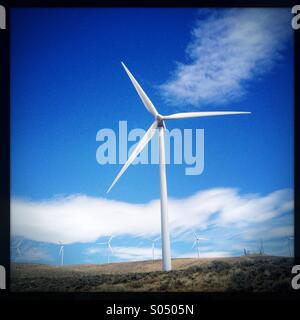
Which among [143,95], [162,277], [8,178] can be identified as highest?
[143,95]

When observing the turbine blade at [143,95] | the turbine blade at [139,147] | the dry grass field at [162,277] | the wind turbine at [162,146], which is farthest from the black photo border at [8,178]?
the turbine blade at [139,147]

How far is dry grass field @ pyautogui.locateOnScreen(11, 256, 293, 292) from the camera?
5523mm

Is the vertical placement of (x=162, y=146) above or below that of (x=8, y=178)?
above

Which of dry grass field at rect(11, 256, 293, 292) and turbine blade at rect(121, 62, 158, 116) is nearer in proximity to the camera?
dry grass field at rect(11, 256, 293, 292)

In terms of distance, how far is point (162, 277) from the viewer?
5668 millimetres

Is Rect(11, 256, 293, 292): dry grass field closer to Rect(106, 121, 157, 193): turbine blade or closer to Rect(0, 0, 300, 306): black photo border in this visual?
Rect(0, 0, 300, 306): black photo border

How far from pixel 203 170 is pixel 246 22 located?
5.62 feet

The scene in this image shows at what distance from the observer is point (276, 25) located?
552cm

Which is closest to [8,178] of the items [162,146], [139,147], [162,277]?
→ [139,147]

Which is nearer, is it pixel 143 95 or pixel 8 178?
pixel 8 178

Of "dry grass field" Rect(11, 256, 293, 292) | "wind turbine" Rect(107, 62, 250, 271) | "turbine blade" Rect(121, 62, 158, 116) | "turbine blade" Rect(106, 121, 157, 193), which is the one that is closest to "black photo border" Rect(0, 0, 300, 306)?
"dry grass field" Rect(11, 256, 293, 292)

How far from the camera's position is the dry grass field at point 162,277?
217 inches

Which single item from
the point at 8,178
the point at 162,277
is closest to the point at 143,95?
the point at 8,178

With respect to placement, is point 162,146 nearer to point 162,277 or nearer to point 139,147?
point 139,147
